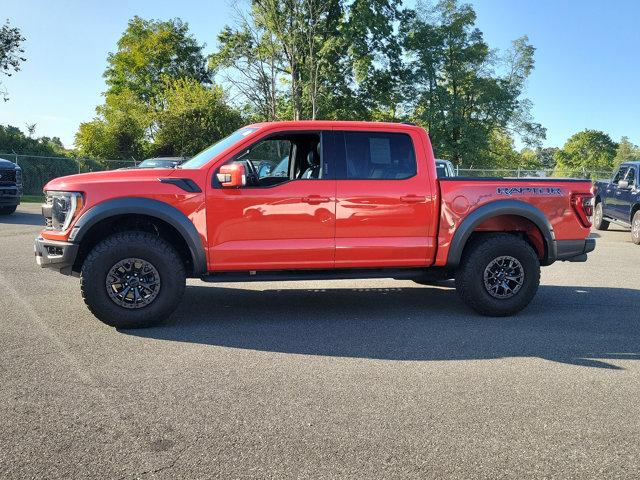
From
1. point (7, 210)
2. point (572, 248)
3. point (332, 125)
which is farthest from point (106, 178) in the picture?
point (7, 210)

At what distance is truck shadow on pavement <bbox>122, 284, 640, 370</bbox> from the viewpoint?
192 inches

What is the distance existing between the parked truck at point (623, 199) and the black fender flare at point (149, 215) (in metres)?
10.2

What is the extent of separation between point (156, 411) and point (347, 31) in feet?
116

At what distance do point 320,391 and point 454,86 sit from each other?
43511mm

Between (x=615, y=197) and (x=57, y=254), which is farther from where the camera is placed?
(x=615, y=197)

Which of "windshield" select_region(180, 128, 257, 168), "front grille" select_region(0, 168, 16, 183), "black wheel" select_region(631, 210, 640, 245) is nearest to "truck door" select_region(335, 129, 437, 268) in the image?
"windshield" select_region(180, 128, 257, 168)

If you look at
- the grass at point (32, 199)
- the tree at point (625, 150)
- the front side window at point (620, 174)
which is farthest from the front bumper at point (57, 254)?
the tree at point (625, 150)

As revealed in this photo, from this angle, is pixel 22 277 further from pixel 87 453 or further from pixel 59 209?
pixel 87 453

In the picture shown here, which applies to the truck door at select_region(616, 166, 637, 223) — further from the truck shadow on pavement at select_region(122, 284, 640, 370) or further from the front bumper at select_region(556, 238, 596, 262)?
the front bumper at select_region(556, 238, 596, 262)

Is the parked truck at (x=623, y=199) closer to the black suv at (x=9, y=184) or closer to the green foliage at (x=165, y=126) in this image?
the black suv at (x=9, y=184)

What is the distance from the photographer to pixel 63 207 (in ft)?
17.6

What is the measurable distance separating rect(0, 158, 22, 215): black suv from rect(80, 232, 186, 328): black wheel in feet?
39.7

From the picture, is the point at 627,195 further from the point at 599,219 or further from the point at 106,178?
the point at 106,178

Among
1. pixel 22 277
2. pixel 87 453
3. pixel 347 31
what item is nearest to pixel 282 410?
pixel 87 453
